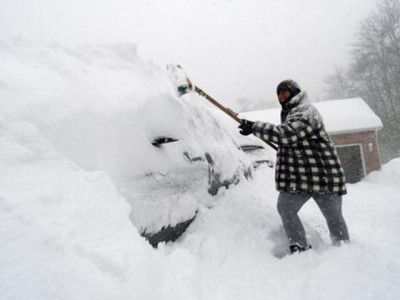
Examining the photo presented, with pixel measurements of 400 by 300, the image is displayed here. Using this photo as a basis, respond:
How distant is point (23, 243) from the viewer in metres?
1.21

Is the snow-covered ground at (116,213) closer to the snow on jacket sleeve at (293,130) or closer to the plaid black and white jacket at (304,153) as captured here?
the plaid black and white jacket at (304,153)

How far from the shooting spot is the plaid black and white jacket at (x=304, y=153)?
2.58 metres

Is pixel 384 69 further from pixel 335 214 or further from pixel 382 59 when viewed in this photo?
pixel 335 214

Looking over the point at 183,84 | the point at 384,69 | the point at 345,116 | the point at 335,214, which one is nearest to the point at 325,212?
the point at 335,214

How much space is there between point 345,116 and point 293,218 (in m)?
14.4

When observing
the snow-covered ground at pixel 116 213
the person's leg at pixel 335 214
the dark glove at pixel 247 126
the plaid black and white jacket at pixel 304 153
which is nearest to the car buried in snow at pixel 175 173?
the snow-covered ground at pixel 116 213

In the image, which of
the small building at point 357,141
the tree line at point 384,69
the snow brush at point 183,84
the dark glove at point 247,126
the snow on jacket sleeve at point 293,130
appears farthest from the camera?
the tree line at point 384,69

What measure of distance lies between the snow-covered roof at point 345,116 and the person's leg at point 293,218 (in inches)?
460

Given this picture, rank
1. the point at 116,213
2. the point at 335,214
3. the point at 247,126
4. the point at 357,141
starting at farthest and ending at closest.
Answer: the point at 357,141, the point at 247,126, the point at 335,214, the point at 116,213

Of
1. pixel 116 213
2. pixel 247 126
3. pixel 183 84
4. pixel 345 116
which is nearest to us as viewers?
pixel 116 213

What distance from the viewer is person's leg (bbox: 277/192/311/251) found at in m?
2.63

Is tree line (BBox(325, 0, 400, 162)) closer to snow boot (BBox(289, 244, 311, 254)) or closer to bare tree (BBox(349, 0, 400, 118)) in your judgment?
bare tree (BBox(349, 0, 400, 118))

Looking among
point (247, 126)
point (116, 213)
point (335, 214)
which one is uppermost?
point (116, 213)

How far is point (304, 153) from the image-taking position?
2676mm
